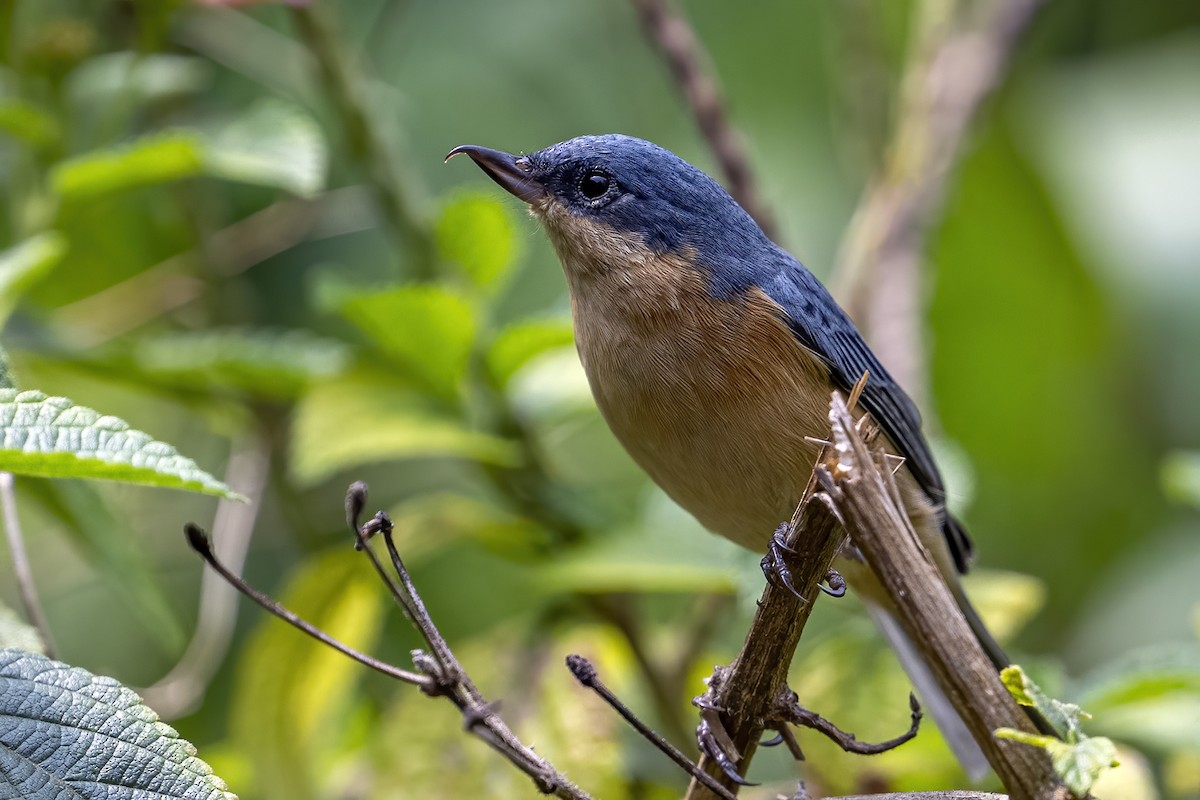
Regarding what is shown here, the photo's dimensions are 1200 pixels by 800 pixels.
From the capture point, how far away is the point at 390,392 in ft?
11.2

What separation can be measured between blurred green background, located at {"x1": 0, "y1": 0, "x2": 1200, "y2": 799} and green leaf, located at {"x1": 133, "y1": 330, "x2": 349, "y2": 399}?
1 centimetres

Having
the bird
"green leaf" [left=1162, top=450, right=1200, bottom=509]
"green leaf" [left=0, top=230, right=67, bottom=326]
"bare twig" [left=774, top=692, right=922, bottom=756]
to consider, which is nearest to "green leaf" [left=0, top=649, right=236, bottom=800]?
"bare twig" [left=774, top=692, right=922, bottom=756]

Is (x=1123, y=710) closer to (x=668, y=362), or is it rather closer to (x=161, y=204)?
(x=668, y=362)

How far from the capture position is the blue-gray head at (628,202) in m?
2.97

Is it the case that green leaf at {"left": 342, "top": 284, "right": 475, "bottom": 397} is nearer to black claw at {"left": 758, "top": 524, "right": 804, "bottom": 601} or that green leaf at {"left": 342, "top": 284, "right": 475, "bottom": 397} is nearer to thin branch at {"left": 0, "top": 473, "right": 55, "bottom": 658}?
thin branch at {"left": 0, "top": 473, "right": 55, "bottom": 658}

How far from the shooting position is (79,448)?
5.52 feet

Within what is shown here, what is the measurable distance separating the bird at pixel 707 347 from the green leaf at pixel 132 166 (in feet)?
2.31

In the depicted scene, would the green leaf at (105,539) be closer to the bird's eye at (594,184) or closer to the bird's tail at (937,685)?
the bird's eye at (594,184)

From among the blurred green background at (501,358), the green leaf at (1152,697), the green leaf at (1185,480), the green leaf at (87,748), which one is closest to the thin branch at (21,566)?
the blurred green background at (501,358)

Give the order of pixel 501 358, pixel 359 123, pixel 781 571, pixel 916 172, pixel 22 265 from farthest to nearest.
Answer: pixel 916 172 → pixel 359 123 → pixel 501 358 → pixel 22 265 → pixel 781 571

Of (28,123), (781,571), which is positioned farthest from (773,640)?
(28,123)

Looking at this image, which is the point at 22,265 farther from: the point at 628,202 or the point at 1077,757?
the point at 1077,757

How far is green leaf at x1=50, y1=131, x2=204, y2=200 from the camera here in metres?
2.89

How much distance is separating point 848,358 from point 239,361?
5.13ft
